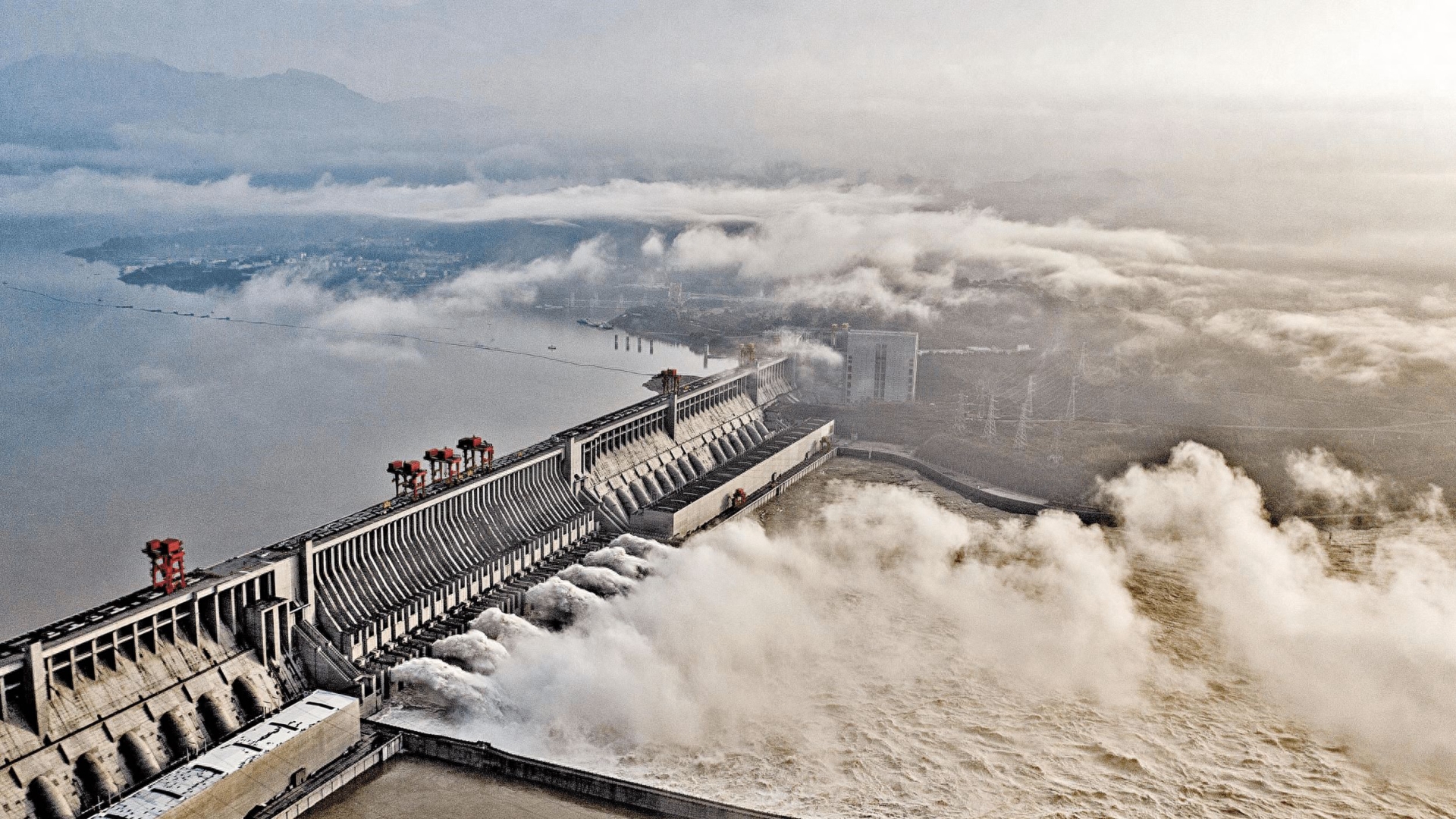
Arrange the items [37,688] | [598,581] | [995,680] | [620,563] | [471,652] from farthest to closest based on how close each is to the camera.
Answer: [620,563] < [598,581] < [995,680] < [471,652] < [37,688]

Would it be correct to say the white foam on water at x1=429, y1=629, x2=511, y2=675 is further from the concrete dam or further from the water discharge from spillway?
the concrete dam

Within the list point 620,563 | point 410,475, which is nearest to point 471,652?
point 410,475

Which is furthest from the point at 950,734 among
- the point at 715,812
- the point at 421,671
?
the point at 421,671

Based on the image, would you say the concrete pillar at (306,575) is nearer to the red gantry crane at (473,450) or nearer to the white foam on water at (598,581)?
the white foam on water at (598,581)

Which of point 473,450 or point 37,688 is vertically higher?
point 473,450

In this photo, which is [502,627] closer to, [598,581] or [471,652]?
[471,652]

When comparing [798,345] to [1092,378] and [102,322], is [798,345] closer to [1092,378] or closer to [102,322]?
[1092,378]

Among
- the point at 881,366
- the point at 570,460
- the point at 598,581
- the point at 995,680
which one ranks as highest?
the point at 881,366
